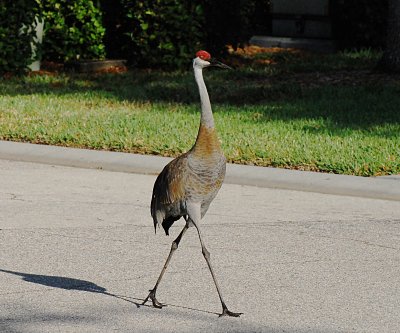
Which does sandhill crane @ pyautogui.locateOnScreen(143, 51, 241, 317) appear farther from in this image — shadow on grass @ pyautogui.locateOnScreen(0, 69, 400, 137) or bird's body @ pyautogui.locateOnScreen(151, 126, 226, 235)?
shadow on grass @ pyautogui.locateOnScreen(0, 69, 400, 137)

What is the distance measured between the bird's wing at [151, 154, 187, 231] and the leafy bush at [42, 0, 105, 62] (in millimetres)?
11939

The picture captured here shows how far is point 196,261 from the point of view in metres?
7.70

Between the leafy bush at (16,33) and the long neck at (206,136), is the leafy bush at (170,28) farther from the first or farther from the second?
the long neck at (206,136)

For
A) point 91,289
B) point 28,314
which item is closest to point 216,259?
point 91,289

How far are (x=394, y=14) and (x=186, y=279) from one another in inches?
420

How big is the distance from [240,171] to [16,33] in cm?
752

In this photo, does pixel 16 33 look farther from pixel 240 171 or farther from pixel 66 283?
pixel 66 283

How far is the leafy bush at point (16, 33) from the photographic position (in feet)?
55.5

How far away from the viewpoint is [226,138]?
12141 millimetres

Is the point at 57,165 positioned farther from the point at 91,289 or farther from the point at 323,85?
the point at 323,85

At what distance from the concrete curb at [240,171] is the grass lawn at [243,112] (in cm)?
35

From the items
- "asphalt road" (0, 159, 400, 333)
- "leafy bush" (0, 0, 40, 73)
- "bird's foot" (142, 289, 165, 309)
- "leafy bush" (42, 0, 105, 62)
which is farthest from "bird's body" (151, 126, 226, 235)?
"leafy bush" (42, 0, 105, 62)

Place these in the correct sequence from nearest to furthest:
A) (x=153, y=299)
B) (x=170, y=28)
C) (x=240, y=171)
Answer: (x=153, y=299), (x=240, y=171), (x=170, y=28)

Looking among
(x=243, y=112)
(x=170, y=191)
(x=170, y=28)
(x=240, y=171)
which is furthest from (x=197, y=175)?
(x=170, y=28)
